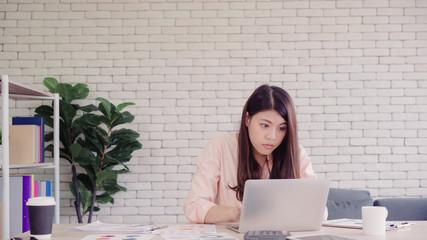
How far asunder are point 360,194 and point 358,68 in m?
1.19

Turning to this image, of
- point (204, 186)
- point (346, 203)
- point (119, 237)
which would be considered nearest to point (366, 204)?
point (346, 203)

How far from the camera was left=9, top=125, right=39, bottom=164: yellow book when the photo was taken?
133 inches

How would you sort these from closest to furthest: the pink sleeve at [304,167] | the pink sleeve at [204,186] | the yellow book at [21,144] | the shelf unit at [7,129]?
the pink sleeve at [204,186] → the pink sleeve at [304,167] → the shelf unit at [7,129] → the yellow book at [21,144]

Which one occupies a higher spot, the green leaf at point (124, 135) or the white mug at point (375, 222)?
the green leaf at point (124, 135)

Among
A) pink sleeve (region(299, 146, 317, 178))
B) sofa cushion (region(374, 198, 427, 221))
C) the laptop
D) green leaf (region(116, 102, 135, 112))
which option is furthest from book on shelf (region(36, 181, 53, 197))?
sofa cushion (region(374, 198, 427, 221))

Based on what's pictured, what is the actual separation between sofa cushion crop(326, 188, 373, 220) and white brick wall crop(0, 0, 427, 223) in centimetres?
63

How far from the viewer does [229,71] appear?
430cm

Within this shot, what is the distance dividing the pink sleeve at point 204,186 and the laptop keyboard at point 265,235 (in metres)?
0.49

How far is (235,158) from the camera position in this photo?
8.25 ft

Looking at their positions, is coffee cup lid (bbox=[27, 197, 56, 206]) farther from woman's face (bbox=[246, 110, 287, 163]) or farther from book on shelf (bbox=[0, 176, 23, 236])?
book on shelf (bbox=[0, 176, 23, 236])

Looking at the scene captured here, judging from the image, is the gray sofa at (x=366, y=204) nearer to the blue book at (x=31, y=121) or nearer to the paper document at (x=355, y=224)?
the paper document at (x=355, y=224)

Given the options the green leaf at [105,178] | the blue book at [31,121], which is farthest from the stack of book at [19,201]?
the green leaf at [105,178]

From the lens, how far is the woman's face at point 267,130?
236 centimetres

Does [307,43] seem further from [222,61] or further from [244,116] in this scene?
[244,116]
